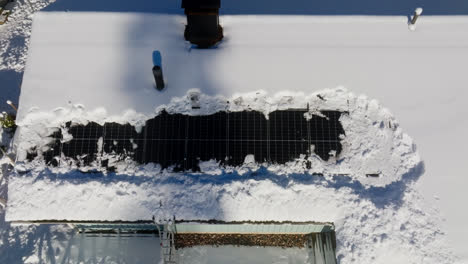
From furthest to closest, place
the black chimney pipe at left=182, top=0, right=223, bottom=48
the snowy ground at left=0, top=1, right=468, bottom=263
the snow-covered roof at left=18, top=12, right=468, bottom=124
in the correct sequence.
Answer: the snow-covered roof at left=18, top=12, right=468, bottom=124, the black chimney pipe at left=182, top=0, right=223, bottom=48, the snowy ground at left=0, top=1, right=468, bottom=263

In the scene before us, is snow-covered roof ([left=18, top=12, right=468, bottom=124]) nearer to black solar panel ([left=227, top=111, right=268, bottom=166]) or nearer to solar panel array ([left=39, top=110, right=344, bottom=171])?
solar panel array ([left=39, top=110, right=344, bottom=171])

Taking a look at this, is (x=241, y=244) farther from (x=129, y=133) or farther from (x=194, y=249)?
(x=129, y=133)

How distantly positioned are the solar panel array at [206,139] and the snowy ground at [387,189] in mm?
486

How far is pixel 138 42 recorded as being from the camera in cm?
876

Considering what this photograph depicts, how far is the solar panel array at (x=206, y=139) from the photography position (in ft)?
25.8

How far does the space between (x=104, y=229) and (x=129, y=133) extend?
3042 mm

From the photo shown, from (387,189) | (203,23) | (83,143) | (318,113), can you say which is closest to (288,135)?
(318,113)

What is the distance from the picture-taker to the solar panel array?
787 cm

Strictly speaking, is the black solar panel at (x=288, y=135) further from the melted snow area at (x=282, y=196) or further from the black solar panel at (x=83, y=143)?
the black solar panel at (x=83, y=143)

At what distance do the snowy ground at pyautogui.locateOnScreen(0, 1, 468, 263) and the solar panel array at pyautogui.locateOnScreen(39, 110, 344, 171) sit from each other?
486mm

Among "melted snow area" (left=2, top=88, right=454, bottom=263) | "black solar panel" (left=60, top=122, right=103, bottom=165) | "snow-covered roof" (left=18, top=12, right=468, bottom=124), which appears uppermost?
"snow-covered roof" (left=18, top=12, right=468, bottom=124)

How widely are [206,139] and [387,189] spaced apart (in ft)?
13.7

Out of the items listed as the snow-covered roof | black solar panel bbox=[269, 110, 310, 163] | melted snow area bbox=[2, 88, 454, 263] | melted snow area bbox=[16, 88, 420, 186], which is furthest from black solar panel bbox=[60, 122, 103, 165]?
black solar panel bbox=[269, 110, 310, 163]

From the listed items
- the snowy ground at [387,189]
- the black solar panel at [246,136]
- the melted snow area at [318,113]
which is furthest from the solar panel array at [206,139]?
the snowy ground at [387,189]
